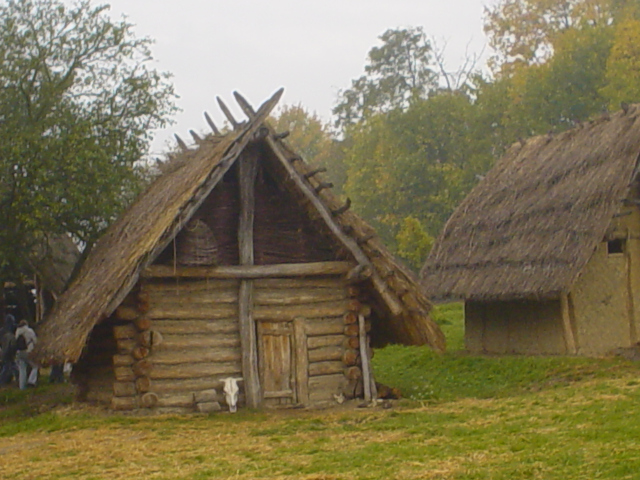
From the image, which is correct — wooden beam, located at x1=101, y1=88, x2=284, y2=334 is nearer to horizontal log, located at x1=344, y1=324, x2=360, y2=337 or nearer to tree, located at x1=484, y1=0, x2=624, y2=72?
horizontal log, located at x1=344, y1=324, x2=360, y2=337

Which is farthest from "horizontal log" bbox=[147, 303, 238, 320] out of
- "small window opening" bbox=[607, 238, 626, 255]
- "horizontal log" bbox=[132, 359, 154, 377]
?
"small window opening" bbox=[607, 238, 626, 255]

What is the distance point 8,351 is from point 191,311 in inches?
310

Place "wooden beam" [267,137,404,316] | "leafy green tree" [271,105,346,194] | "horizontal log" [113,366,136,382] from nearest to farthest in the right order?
"horizontal log" [113,366,136,382] → "wooden beam" [267,137,404,316] → "leafy green tree" [271,105,346,194]

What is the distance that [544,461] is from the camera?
973cm

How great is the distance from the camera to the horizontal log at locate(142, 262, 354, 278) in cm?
1467

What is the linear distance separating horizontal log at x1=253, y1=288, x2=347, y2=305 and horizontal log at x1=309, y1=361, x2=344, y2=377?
1.01 m

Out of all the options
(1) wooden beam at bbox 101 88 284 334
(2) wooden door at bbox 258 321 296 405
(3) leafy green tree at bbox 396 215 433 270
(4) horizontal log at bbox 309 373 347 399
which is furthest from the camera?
(3) leafy green tree at bbox 396 215 433 270

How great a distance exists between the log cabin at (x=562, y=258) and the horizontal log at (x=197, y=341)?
264 inches

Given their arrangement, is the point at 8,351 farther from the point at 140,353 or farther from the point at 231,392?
the point at 231,392

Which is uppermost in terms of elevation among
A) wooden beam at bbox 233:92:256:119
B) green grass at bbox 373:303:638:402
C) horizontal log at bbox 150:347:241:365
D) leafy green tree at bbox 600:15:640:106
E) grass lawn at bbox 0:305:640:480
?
leafy green tree at bbox 600:15:640:106

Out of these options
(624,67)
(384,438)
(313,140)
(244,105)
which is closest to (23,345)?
(244,105)

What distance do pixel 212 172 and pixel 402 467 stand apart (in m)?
6.19

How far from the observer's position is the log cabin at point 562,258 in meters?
19.4

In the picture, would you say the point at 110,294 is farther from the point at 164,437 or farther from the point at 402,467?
the point at 402,467
